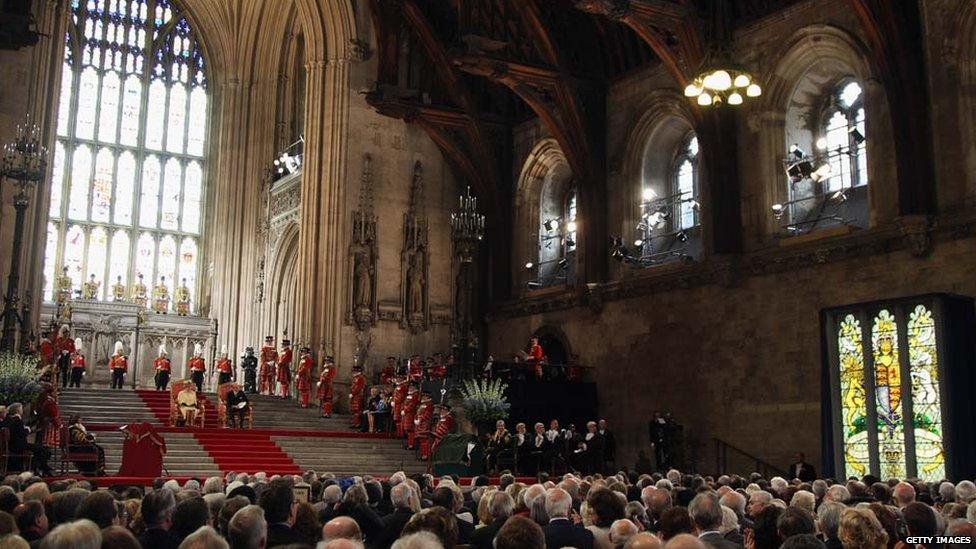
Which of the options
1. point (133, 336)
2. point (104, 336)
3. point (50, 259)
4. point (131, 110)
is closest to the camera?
point (104, 336)

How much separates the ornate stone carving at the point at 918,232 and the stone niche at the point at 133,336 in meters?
22.6

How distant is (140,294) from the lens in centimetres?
3397

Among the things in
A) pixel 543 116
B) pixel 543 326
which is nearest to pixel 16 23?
pixel 543 116

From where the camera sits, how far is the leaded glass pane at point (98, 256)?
1346 inches

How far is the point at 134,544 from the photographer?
389 centimetres

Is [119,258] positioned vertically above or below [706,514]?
above

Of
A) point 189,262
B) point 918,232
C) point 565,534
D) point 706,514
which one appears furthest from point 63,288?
point 706,514

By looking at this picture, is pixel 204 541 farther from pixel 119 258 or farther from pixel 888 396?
pixel 119 258

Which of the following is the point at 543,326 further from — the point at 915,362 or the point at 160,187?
the point at 160,187

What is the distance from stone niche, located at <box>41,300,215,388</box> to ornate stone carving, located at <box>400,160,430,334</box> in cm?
897

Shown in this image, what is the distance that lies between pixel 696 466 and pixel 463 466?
16.4ft

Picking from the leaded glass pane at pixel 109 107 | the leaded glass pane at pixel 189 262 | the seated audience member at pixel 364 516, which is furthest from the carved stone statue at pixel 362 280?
the seated audience member at pixel 364 516

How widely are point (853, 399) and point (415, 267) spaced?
13.4m

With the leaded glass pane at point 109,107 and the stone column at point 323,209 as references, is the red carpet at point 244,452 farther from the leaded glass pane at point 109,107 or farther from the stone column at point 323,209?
the leaded glass pane at point 109,107
